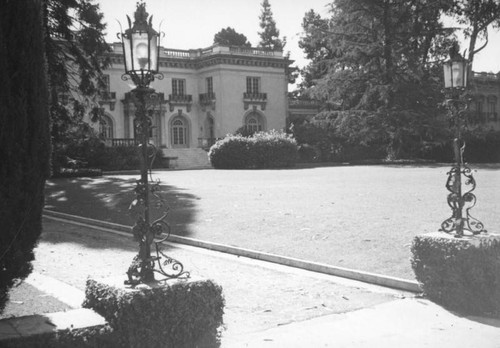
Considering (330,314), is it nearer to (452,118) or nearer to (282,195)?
(452,118)

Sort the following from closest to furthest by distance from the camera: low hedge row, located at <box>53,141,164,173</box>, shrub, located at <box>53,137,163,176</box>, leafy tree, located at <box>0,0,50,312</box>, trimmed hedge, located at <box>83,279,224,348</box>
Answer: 1. leafy tree, located at <box>0,0,50,312</box>
2. trimmed hedge, located at <box>83,279,224,348</box>
3. shrub, located at <box>53,137,163,176</box>
4. low hedge row, located at <box>53,141,164,173</box>

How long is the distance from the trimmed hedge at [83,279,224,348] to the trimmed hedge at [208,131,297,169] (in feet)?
105

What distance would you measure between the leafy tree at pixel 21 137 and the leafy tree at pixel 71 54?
17.4m

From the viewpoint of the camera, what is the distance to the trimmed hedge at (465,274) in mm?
6070

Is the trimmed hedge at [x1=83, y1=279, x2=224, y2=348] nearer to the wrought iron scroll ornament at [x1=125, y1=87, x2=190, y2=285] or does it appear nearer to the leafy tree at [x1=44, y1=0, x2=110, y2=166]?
the wrought iron scroll ornament at [x1=125, y1=87, x2=190, y2=285]

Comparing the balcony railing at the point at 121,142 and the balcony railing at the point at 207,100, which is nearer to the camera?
the balcony railing at the point at 121,142

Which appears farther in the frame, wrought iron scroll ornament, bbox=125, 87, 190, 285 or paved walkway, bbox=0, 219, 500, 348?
paved walkway, bbox=0, 219, 500, 348

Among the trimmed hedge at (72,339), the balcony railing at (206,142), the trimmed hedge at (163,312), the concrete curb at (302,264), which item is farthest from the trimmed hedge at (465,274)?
the balcony railing at (206,142)

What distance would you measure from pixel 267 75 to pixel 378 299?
5153 centimetres

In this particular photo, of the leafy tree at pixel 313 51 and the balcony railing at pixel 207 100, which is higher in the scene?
the leafy tree at pixel 313 51

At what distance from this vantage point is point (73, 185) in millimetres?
23000

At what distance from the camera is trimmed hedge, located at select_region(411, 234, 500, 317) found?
19.9 ft

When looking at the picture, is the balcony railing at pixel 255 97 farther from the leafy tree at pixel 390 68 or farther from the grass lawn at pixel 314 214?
the grass lawn at pixel 314 214

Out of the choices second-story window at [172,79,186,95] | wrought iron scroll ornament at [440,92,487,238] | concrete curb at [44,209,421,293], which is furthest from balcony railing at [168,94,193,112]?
wrought iron scroll ornament at [440,92,487,238]
